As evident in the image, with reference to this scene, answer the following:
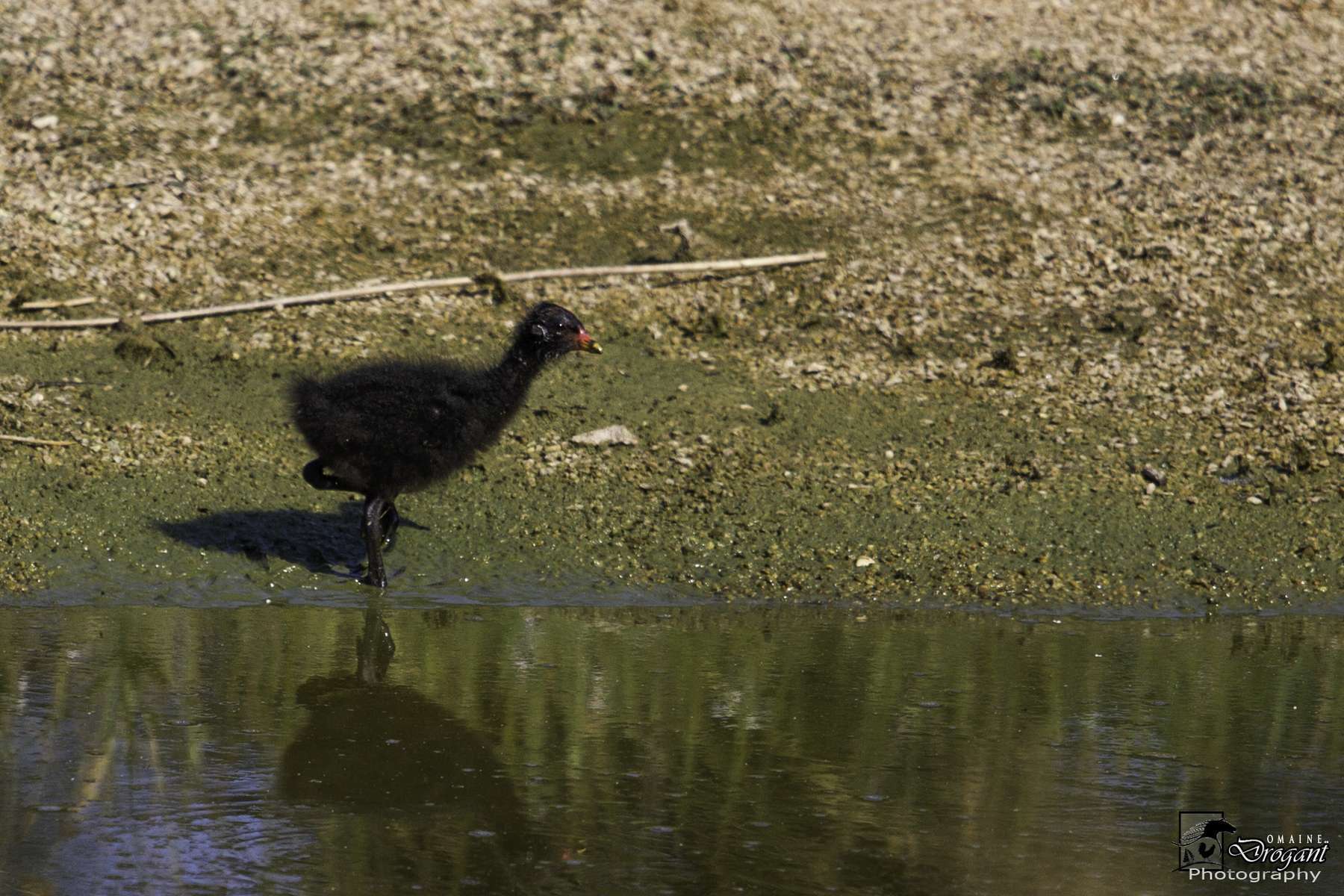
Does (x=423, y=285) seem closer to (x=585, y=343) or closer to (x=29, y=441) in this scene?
(x=585, y=343)

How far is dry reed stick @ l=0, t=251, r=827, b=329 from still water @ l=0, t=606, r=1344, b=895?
163 inches

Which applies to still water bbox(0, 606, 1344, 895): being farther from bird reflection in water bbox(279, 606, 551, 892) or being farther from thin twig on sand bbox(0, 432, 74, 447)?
thin twig on sand bbox(0, 432, 74, 447)

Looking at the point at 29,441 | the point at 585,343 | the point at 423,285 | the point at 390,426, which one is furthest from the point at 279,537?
the point at 423,285

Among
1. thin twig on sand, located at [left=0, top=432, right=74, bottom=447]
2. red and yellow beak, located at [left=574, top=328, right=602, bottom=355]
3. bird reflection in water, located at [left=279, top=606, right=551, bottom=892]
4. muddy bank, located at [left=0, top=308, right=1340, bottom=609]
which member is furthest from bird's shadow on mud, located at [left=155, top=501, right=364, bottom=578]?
bird reflection in water, located at [left=279, top=606, right=551, bottom=892]

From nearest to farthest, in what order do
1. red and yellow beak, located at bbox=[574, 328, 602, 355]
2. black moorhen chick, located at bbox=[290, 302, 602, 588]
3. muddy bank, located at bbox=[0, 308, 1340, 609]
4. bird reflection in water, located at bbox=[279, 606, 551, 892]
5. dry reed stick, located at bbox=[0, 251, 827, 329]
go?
bird reflection in water, located at bbox=[279, 606, 551, 892], black moorhen chick, located at bbox=[290, 302, 602, 588], muddy bank, located at bbox=[0, 308, 1340, 609], red and yellow beak, located at bbox=[574, 328, 602, 355], dry reed stick, located at bbox=[0, 251, 827, 329]

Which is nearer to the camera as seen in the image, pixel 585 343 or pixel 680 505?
pixel 585 343

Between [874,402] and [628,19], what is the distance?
6.73 m

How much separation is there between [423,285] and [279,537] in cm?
361

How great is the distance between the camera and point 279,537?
9.70 meters

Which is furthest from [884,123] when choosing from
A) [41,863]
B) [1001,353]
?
[41,863]

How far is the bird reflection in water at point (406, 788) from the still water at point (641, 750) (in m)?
0.01

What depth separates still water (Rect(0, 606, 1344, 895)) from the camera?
5051 millimetres

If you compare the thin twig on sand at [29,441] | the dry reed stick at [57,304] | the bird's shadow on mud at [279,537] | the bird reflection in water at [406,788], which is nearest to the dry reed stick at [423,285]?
the dry reed stick at [57,304]

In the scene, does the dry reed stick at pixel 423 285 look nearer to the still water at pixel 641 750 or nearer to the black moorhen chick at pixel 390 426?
the black moorhen chick at pixel 390 426
